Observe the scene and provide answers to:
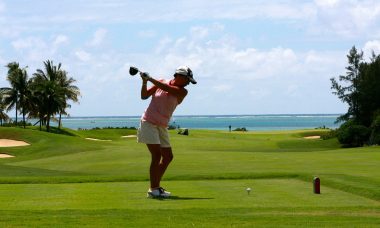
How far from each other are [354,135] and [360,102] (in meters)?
7.70

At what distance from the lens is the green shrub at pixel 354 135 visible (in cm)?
5616

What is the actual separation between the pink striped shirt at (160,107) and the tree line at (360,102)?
43.8m

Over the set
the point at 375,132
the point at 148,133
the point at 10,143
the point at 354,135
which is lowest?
the point at 148,133

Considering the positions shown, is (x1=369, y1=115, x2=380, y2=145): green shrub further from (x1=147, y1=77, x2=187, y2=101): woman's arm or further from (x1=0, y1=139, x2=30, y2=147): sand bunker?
(x1=147, y1=77, x2=187, y2=101): woman's arm

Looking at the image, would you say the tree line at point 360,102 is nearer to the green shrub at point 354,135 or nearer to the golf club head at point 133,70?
the green shrub at point 354,135

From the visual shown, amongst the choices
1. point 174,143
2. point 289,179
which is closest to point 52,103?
point 174,143

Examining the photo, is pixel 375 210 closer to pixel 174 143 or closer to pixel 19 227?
pixel 19 227

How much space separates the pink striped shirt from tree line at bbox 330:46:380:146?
4382 cm

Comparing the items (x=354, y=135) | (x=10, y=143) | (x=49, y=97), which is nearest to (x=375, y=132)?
(x=354, y=135)

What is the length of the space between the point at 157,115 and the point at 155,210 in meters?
2.83

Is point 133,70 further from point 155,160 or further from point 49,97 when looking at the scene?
point 49,97

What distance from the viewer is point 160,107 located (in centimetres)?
1201

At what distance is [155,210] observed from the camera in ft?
31.1

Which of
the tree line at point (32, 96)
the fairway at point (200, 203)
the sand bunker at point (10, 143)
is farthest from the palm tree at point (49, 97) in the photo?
the fairway at point (200, 203)
